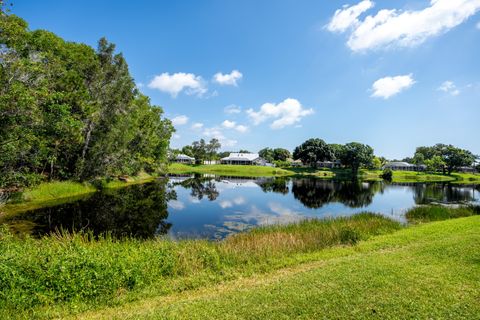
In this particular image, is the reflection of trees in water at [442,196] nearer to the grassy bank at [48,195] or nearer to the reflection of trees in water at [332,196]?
the reflection of trees in water at [332,196]

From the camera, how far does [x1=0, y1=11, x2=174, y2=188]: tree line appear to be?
15.2 meters

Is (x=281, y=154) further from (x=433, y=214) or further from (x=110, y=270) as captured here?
(x=110, y=270)

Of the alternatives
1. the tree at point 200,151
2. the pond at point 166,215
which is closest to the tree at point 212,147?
the tree at point 200,151

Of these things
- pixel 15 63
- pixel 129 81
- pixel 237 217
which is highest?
pixel 129 81

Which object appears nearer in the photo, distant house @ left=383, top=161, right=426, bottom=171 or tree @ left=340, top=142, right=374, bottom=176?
tree @ left=340, top=142, right=374, bottom=176

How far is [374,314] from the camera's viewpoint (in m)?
5.62

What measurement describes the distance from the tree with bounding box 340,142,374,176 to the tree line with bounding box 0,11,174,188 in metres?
69.3

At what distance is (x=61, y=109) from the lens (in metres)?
17.4

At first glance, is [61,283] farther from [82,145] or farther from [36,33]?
[82,145]

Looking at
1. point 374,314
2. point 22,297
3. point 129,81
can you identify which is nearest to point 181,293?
point 22,297

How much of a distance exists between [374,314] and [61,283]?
314 inches

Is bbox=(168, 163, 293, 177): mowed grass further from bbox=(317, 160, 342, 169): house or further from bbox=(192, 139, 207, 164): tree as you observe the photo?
bbox=(317, 160, 342, 169): house

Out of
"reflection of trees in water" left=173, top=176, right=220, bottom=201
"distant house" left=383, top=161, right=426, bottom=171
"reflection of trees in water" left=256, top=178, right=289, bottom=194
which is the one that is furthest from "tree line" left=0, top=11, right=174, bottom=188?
"distant house" left=383, top=161, right=426, bottom=171

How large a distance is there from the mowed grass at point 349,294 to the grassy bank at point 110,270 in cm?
64
